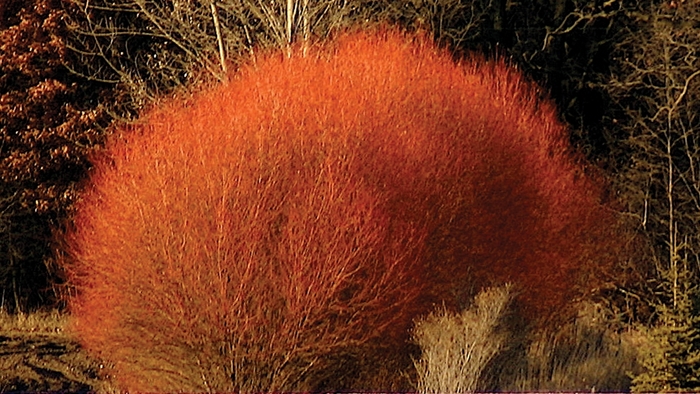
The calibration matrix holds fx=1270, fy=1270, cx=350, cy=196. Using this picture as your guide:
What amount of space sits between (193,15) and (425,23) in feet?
13.7

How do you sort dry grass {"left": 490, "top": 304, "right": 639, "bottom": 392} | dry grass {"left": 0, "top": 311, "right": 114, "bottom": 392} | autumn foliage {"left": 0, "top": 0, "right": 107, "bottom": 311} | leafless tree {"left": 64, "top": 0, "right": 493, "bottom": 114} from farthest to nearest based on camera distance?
1. autumn foliage {"left": 0, "top": 0, "right": 107, "bottom": 311}
2. leafless tree {"left": 64, "top": 0, "right": 493, "bottom": 114}
3. dry grass {"left": 0, "top": 311, "right": 114, "bottom": 392}
4. dry grass {"left": 490, "top": 304, "right": 639, "bottom": 392}

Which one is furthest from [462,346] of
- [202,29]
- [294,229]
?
[202,29]

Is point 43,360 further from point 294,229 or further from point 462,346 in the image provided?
point 462,346

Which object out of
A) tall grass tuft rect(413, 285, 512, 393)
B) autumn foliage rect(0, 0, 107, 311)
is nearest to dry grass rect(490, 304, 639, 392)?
tall grass tuft rect(413, 285, 512, 393)

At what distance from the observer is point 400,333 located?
11.7 meters

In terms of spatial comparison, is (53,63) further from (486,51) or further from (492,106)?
(492,106)

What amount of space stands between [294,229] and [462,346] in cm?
173

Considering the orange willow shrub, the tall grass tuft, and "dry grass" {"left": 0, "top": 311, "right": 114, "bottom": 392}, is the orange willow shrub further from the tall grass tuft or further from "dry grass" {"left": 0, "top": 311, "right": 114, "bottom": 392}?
"dry grass" {"left": 0, "top": 311, "right": 114, "bottom": 392}

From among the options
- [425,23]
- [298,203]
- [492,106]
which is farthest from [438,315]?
[425,23]

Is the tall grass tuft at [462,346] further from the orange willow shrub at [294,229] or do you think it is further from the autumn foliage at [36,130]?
the autumn foliage at [36,130]

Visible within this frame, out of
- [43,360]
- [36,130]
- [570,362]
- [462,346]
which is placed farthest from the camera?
[36,130]

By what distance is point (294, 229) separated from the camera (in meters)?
10.9

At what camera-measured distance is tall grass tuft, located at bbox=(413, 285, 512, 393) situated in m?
10.5

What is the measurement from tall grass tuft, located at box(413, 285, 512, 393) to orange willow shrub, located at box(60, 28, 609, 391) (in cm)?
72
